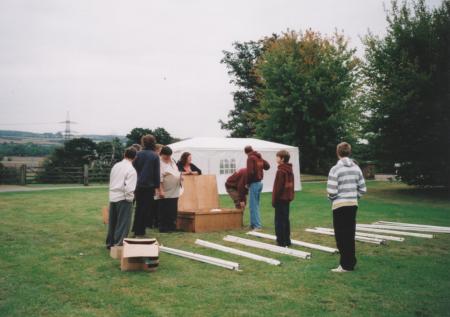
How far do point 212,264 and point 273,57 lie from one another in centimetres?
2653

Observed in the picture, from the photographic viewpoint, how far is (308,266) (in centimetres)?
688

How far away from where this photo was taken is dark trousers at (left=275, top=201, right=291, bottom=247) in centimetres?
834

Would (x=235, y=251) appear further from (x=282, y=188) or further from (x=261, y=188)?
(x=261, y=188)

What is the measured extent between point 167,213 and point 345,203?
185 inches

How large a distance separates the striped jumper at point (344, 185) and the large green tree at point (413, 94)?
14.7 m

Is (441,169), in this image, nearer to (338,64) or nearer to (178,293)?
(338,64)

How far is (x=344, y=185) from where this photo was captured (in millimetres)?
6531

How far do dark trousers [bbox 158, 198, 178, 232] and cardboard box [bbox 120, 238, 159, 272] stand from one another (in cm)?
327

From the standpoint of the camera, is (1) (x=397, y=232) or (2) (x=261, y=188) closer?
(1) (x=397, y=232)

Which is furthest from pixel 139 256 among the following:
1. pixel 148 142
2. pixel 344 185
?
pixel 148 142

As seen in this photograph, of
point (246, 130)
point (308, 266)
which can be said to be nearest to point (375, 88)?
point (308, 266)

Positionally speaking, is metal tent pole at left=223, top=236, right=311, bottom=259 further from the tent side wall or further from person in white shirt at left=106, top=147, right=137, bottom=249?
the tent side wall

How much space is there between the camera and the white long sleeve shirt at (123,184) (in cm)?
758

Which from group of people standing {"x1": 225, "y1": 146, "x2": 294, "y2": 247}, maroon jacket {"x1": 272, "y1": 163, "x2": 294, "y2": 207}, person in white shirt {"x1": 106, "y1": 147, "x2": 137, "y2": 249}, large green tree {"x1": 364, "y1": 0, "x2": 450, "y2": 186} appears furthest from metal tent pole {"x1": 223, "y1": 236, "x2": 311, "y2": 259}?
large green tree {"x1": 364, "y1": 0, "x2": 450, "y2": 186}
